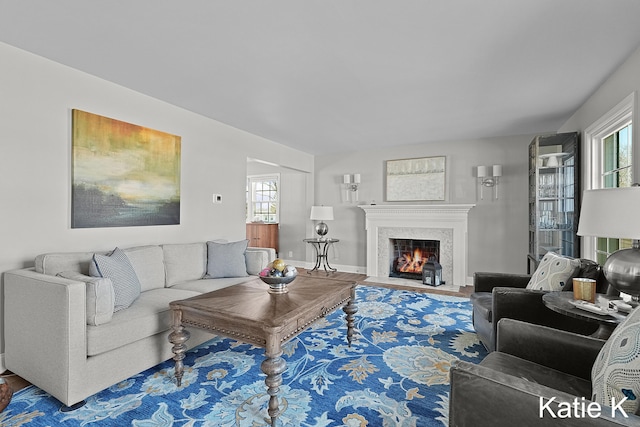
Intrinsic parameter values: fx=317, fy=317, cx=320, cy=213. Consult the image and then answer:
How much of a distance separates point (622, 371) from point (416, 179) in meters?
4.77

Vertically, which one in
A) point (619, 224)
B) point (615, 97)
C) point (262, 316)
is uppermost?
point (615, 97)

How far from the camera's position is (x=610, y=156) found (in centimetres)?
320

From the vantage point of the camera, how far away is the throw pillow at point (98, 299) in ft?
6.59

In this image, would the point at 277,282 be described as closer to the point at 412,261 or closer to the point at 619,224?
the point at 619,224

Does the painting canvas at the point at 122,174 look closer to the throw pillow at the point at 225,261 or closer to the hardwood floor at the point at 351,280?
the throw pillow at the point at 225,261

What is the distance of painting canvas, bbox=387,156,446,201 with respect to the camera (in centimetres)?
545

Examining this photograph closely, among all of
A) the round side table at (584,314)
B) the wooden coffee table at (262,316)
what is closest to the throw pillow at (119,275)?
the wooden coffee table at (262,316)

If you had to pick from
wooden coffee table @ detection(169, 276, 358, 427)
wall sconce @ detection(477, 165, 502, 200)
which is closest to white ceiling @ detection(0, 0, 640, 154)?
wall sconce @ detection(477, 165, 502, 200)

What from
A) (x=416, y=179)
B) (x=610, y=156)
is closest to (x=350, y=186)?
(x=416, y=179)

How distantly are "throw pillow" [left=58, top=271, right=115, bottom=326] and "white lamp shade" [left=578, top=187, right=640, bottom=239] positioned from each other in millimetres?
2999

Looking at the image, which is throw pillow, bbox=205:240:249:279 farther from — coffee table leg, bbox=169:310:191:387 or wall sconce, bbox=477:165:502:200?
wall sconce, bbox=477:165:502:200

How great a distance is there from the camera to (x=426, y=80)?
2.95 m

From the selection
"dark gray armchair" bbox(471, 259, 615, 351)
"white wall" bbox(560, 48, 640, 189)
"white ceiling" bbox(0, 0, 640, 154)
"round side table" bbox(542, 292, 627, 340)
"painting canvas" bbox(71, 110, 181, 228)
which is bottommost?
"dark gray armchair" bbox(471, 259, 615, 351)

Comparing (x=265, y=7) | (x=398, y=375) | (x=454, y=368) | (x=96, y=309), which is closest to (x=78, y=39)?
(x=265, y=7)
